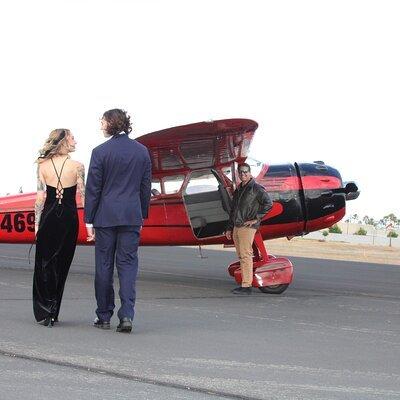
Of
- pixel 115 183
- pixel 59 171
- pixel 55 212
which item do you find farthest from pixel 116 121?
pixel 55 212

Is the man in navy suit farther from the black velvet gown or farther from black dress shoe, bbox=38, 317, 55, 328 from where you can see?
black dress shoe, bbox=38, 317, 55, 328

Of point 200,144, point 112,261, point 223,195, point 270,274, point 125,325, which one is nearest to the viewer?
point 125,325

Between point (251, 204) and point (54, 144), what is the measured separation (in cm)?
469

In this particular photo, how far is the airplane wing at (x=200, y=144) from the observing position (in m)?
12.5

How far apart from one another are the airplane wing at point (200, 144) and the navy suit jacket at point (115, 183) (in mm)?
4034

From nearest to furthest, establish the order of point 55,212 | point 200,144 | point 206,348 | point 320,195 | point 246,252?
point 206,348 → point 55,212 → point 246,252 → point 200,144 → point 320,195

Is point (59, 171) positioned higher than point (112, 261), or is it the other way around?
point (59, 171)

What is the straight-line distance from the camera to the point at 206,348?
7.28 meters

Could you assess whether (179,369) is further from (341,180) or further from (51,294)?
(341,180)

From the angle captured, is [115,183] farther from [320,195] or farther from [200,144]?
[320,195]

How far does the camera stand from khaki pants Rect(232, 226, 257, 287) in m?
12.5

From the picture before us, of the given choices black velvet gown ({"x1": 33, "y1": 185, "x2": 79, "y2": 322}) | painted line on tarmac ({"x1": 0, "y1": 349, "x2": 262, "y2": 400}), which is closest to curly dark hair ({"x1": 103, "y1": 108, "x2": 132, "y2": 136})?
black velvet gown ({"x1": 33, "y1": 185, "x2": 79, "y2": 322})

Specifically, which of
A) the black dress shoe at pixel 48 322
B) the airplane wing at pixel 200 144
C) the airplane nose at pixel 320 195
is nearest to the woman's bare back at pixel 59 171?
the black dress shoe at pixel 48 322

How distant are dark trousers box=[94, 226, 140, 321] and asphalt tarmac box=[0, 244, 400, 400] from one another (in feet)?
0.93
